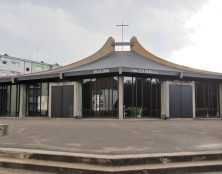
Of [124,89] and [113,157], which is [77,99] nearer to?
[124,89]

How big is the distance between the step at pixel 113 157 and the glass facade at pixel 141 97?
54.6ft

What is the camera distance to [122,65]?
23.7 m

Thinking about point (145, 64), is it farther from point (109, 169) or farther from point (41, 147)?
point (109, 169)

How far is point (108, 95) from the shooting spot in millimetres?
24516

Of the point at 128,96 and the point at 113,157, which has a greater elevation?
the point at 128,96

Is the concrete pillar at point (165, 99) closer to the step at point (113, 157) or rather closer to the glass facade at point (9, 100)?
the glass facade at point (9, 100)

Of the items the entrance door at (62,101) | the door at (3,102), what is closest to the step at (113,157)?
the entrance door at (62,101)

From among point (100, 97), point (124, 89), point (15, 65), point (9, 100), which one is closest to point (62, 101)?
point (100, 97)

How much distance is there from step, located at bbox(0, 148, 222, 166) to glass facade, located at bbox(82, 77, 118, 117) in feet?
54.4

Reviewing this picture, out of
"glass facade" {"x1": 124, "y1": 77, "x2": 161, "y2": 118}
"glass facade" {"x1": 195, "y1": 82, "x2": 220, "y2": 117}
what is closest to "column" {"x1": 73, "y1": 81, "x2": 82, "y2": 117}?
"glass facade" {"x1": 124, "y1": 77, "x2": 161, "y2": 118}

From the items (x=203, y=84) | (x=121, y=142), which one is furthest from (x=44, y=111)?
(x=121, y=142)

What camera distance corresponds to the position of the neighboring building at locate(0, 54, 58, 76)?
6291cm

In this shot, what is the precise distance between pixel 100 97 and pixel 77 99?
6.24 feet

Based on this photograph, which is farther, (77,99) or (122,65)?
(77,99)
